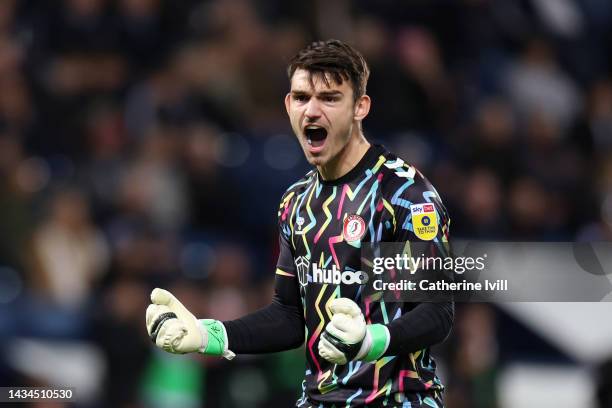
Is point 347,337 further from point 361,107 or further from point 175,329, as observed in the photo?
point 361,107

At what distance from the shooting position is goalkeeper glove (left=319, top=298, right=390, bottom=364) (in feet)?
14.4

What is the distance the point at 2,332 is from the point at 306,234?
4629 millimetres

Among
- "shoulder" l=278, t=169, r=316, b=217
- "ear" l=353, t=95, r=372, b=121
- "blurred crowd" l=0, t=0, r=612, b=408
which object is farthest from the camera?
"blurred crowd" l=0, t=0, r=612, b=408

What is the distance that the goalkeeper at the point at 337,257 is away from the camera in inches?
188

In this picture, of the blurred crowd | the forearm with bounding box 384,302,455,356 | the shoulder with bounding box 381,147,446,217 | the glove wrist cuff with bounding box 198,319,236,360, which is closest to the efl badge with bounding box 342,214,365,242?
the shoulder with bounding box 381,147,446,217

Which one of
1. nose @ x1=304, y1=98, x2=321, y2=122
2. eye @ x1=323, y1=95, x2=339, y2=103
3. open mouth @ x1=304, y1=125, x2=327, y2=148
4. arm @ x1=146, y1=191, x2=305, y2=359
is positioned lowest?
arm @ x1=146, y1=191, x2=305, y2=359

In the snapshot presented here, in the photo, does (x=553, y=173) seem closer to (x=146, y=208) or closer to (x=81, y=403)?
(x=146, y=208)

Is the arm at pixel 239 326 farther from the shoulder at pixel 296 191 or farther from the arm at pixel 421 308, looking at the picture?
the arm at pixel 421 308

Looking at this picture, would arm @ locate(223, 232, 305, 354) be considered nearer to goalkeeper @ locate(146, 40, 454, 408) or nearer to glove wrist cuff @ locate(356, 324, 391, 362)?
goalkeeper @ locate(146, 40, 454, 408)

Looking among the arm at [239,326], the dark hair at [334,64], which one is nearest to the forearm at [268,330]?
the arm at [239,326]

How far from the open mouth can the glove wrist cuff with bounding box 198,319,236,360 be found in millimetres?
840

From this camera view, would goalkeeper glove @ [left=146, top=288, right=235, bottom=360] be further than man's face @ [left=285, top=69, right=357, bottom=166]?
No

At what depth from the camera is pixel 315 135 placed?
199 inches

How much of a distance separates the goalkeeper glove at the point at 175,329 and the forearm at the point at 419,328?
0.79 metres
